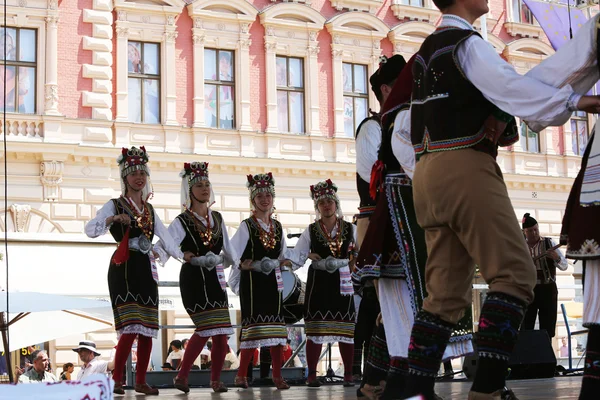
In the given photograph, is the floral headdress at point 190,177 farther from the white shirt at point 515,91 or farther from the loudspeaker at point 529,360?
the white shirt at point 515,91

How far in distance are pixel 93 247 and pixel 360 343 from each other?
9.30 metres

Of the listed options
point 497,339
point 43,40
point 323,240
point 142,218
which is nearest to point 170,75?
point 43,40

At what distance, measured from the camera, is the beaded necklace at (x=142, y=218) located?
855 cm

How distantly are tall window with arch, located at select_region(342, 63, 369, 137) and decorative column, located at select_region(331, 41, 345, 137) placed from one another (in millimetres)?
249

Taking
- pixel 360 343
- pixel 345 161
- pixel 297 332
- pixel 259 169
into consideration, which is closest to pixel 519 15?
pixel 345 161

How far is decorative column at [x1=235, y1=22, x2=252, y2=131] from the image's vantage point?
24.1m

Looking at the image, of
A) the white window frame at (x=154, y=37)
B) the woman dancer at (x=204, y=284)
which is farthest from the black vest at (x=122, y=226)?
the white window frame at (x=154, y=37)

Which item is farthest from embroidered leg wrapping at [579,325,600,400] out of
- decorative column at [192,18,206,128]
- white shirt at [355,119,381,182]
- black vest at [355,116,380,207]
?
decorative column at [192,18,206,128]

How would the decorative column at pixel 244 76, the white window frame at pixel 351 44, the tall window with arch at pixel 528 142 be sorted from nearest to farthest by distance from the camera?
the decorative column at pixel 244 76
the white window frame at pixel 351 44
the tall window with arch at pixel 528 142

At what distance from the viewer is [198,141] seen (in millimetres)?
23406

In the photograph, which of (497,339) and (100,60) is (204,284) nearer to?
(497,339)

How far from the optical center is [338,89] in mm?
25438

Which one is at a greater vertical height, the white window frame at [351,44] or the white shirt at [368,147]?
the white window frame at [351,44]

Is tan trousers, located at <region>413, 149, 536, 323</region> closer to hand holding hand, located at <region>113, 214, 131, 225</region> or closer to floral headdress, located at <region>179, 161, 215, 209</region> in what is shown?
hand holding hand, located at <region>113, 214, 131, 225</region>
